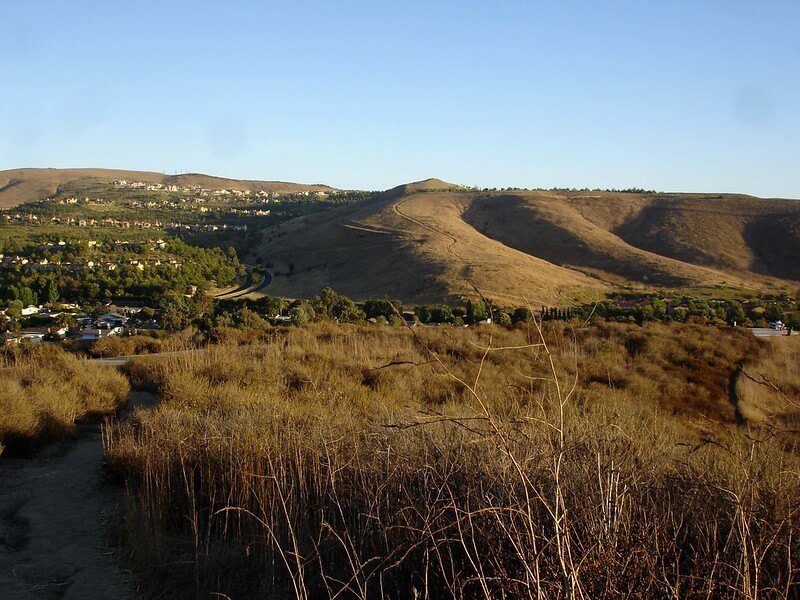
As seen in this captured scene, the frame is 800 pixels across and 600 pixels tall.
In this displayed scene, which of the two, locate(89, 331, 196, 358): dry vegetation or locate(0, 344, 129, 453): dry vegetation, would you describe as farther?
locate(89, 331, 196, 358): dry vegetation

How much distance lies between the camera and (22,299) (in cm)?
3328

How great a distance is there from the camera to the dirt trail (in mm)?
5629

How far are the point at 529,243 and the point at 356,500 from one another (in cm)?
6790

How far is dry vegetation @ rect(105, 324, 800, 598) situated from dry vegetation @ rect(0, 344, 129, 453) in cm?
119

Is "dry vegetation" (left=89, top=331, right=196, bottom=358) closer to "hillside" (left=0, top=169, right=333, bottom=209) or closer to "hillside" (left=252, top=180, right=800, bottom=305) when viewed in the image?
"hillside" (left=252, top=180, right=800, bottom=305)

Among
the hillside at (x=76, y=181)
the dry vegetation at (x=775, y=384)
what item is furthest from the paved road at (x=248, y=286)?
the hillside at (x=76, y=181)

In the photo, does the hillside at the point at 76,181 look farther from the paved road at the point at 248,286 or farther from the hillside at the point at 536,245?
the paved road at the point at 248,286

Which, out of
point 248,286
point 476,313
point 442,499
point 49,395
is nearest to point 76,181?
point 248,286

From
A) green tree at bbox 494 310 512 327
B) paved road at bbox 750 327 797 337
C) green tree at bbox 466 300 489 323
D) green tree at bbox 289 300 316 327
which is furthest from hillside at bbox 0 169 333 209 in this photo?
paved road at bbox 750 327 797 337

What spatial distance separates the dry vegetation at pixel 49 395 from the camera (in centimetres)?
992

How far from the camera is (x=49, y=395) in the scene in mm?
11289

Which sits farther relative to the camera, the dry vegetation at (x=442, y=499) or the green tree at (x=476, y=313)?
the green tree at (x=476, y=313)

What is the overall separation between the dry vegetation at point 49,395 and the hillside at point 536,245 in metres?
28.1

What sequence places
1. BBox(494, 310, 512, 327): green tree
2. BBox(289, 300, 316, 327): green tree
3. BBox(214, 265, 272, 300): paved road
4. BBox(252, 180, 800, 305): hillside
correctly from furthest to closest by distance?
BBox(252, 180, 800, 305): hillside → BBox(214, 265, 272, 300): paved road → BBox(289, 300, 316, 327): green tree → BBox(494, 310, 512, 327): green tree
